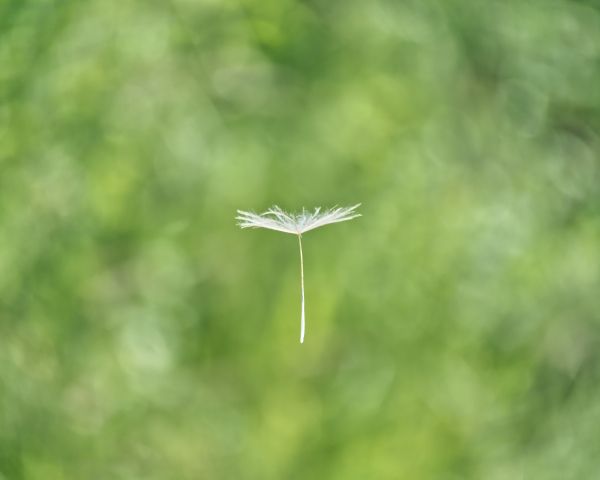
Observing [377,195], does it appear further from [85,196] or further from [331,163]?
[85,196]

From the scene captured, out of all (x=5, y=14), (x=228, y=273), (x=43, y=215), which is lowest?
(x=228, y=273)

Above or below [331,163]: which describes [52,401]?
below

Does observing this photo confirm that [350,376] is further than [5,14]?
No

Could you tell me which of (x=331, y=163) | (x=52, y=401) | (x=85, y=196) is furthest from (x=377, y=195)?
(x=52, y=401)
